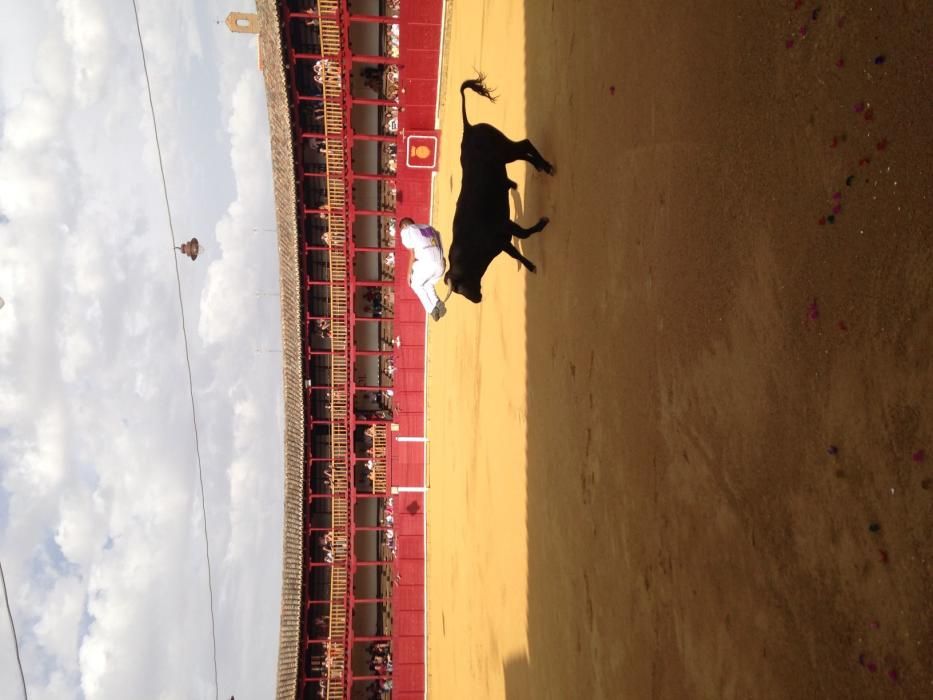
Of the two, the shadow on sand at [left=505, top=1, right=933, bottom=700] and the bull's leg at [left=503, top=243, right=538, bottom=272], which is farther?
the bull's leg at [left=503, top=243, right=538, bottom=272]

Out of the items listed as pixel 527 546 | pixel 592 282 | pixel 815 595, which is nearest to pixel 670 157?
pixel 592 282

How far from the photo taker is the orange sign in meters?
11.4

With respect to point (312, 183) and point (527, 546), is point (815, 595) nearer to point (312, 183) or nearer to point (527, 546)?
point (527, 546)

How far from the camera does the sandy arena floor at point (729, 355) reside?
2215mm

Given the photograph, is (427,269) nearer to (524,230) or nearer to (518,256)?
(518,256)

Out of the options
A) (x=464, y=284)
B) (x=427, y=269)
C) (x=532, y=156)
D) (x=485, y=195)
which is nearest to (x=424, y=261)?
(x=427, y=269)

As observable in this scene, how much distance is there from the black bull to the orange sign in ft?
18.1

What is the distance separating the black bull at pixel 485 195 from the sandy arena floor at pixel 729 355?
32 centimetres

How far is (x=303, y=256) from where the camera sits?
37.4 feet

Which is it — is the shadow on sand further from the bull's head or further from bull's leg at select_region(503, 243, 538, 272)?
the bull's head

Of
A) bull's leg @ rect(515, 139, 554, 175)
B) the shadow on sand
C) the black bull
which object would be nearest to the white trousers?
the black bull

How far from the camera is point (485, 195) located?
5.97 meters

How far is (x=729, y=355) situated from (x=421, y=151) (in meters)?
9.28

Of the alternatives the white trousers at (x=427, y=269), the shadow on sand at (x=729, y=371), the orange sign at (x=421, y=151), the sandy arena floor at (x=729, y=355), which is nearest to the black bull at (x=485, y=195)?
the sandy arena floor at (x=729, y=355)
